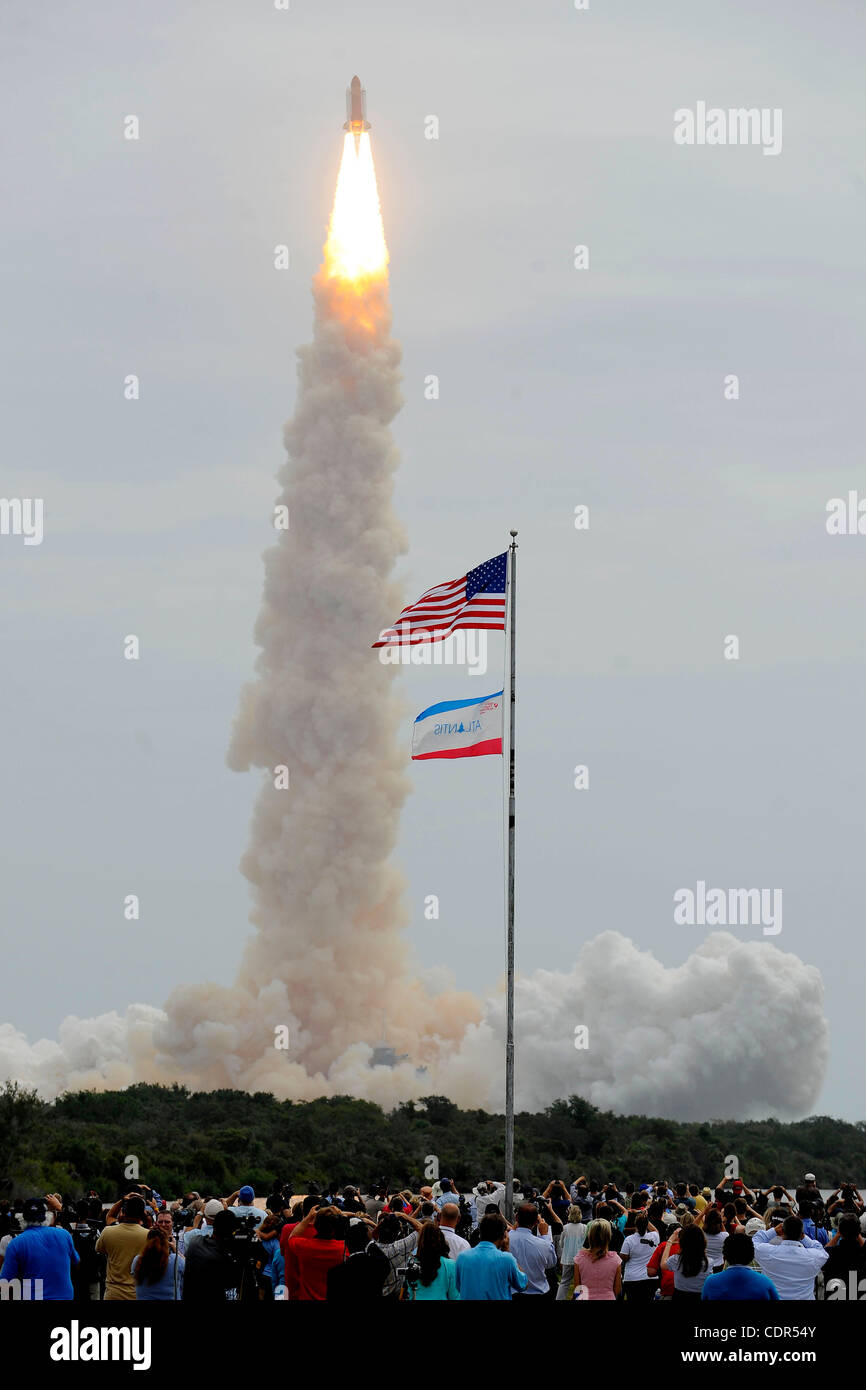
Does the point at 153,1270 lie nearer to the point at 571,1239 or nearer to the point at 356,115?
the point at 571,1239

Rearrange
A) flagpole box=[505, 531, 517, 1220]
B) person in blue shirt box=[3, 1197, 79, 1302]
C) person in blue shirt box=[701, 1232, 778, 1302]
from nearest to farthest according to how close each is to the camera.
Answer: person in blue shirt box=[701, 1232, 778, 1302] → person in blue shirt box=[3, 1197, 79, 1302] → flagpole box=[505, 531, 517, 1220]

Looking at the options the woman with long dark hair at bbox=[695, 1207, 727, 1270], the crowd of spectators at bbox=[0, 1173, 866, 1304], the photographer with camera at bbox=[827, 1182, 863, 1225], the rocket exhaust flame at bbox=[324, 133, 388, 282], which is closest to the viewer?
the crowd of spectators at bbox=[0, 1173, 866, 1304]

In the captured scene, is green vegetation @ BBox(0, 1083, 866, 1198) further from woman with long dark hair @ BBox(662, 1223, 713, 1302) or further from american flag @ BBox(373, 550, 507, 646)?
woman with long dark hair @ BBox(662, 1223, 713, 1302)

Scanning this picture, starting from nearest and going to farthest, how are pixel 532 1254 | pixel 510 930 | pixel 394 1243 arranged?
pixel 394 1243 < pixel 532 1254 < pixel 510 930

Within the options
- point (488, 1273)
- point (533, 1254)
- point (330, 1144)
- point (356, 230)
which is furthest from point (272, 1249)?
point (356, 230)

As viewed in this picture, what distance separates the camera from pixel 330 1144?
56625 millimetres

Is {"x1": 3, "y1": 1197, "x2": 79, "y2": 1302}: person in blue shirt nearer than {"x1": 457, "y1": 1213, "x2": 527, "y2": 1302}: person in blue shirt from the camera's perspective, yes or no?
No

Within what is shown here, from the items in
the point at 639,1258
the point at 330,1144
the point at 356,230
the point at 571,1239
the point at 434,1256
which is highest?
the point at 356,230

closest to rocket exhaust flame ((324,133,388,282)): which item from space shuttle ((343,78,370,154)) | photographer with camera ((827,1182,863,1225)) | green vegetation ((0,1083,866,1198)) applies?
space shuttle ((343,78,370,154))

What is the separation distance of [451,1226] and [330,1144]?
1545 inches

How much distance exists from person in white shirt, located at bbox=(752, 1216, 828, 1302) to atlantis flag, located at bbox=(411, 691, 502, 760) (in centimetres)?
1503

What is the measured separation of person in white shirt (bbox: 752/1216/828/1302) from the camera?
18.0 m
